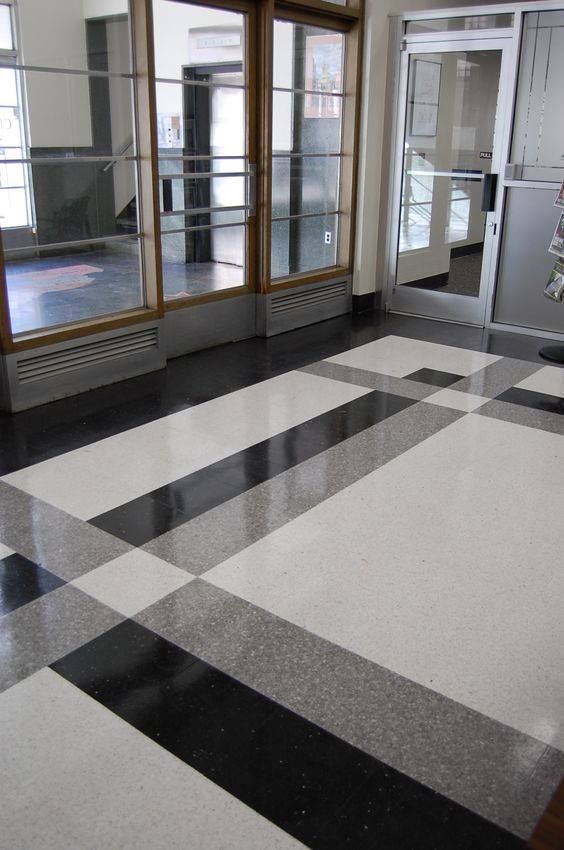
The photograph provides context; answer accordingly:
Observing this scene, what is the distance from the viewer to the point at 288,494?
3.45m

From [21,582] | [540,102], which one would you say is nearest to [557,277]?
[540,102]

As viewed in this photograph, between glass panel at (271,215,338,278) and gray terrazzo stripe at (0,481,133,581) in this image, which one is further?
glass panel at (271,215,338,278)

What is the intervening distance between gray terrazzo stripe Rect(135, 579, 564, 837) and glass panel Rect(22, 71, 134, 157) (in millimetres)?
2881

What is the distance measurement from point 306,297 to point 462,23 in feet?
7.88

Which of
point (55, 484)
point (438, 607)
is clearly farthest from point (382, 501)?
point (55, 484)

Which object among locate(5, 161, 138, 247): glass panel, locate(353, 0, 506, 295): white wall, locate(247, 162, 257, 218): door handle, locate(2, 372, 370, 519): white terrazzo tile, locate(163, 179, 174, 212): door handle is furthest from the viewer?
locate(353, 0, 506, 295): white wall

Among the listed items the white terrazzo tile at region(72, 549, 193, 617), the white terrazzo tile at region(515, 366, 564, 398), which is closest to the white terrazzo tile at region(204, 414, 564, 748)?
the white terrazzo tile at region(72, 549, 193, 617)

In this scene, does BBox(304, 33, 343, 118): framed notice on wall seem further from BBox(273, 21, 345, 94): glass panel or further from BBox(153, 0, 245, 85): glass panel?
BBox(153, 0, 245, 85): glass panel

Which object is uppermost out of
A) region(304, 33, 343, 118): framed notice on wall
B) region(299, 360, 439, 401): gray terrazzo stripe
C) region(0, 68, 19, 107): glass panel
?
region(304, 33, 343, 118): framed notice on wall

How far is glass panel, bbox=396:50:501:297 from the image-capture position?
6.13m

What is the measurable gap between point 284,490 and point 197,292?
2.52m

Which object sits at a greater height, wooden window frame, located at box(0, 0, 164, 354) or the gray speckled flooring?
wooden window frame, located at box(0, 0, 164, 354)

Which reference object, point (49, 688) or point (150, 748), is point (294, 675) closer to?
point (150, 748)

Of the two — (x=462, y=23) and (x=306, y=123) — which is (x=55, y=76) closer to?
(x=306, y=123)
